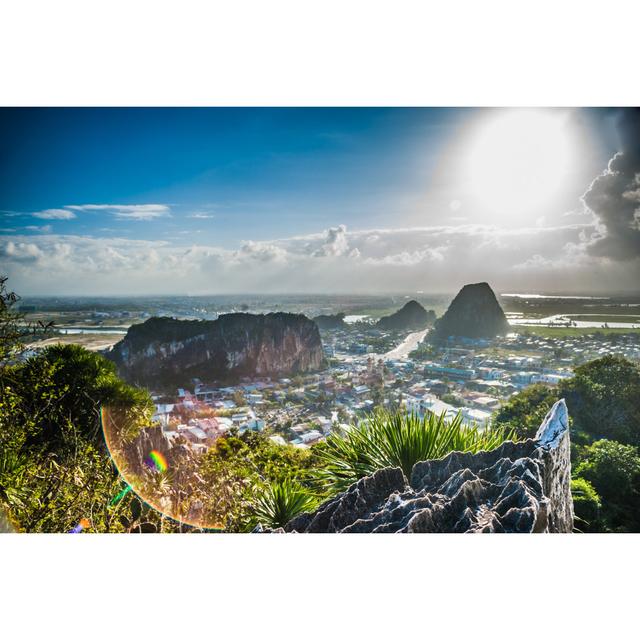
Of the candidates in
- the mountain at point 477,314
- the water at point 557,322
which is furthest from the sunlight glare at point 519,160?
the water at point 557,322

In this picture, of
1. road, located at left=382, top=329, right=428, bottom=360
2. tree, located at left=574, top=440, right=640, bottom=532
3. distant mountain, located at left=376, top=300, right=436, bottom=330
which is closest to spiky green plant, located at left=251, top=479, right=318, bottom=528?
road, located at left=382, top=329, right=428, bottom=360

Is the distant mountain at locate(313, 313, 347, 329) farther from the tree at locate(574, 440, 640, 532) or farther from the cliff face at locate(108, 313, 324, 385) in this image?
the tree at locate(574, 440, 640, 532)

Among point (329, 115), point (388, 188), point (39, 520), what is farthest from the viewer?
point (388, 188)

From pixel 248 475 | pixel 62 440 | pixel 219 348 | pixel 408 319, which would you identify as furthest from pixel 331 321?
pixel 62 440
